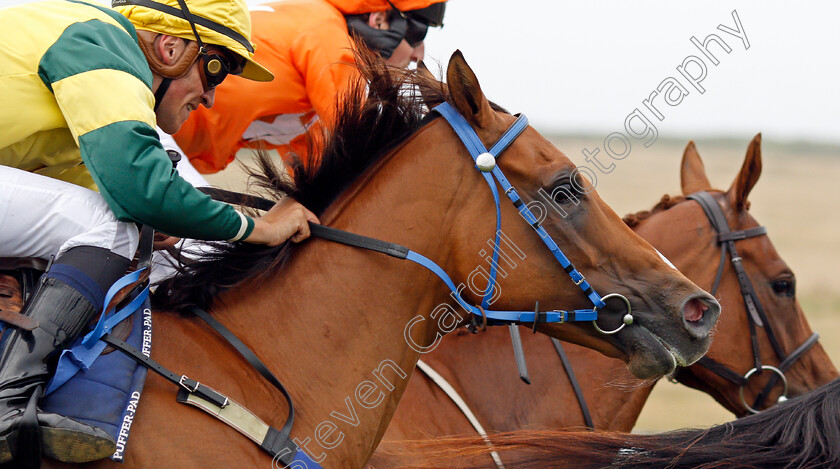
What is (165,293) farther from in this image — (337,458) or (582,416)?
(582,416)

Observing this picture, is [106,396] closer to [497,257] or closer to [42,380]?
[42,380]

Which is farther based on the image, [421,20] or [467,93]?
[421,20]

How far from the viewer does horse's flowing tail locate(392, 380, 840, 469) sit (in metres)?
2.51

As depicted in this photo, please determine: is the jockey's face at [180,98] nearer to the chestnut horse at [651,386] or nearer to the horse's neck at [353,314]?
the horse's neck at [353,314]

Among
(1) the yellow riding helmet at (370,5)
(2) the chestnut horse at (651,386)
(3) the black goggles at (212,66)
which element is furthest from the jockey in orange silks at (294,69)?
(2) the chestnut horse at (651,386)

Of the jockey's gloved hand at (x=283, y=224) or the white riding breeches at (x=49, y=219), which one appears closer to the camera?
the white riding breeches at (x=49, y=219)

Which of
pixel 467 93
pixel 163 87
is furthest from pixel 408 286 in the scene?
pixel 163 87

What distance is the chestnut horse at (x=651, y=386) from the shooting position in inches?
149

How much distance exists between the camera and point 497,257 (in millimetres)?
2594

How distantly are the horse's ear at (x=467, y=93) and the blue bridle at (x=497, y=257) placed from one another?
36 millimetres

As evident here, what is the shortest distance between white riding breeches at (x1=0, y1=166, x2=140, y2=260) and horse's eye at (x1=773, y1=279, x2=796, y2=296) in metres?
3.32

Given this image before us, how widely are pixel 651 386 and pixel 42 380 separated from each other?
115 inches

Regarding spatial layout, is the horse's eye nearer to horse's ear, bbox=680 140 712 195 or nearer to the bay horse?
horse's ear, bbox=680 140 712 195

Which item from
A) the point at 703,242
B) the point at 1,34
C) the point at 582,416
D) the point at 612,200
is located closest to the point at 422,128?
the point at 1,34
